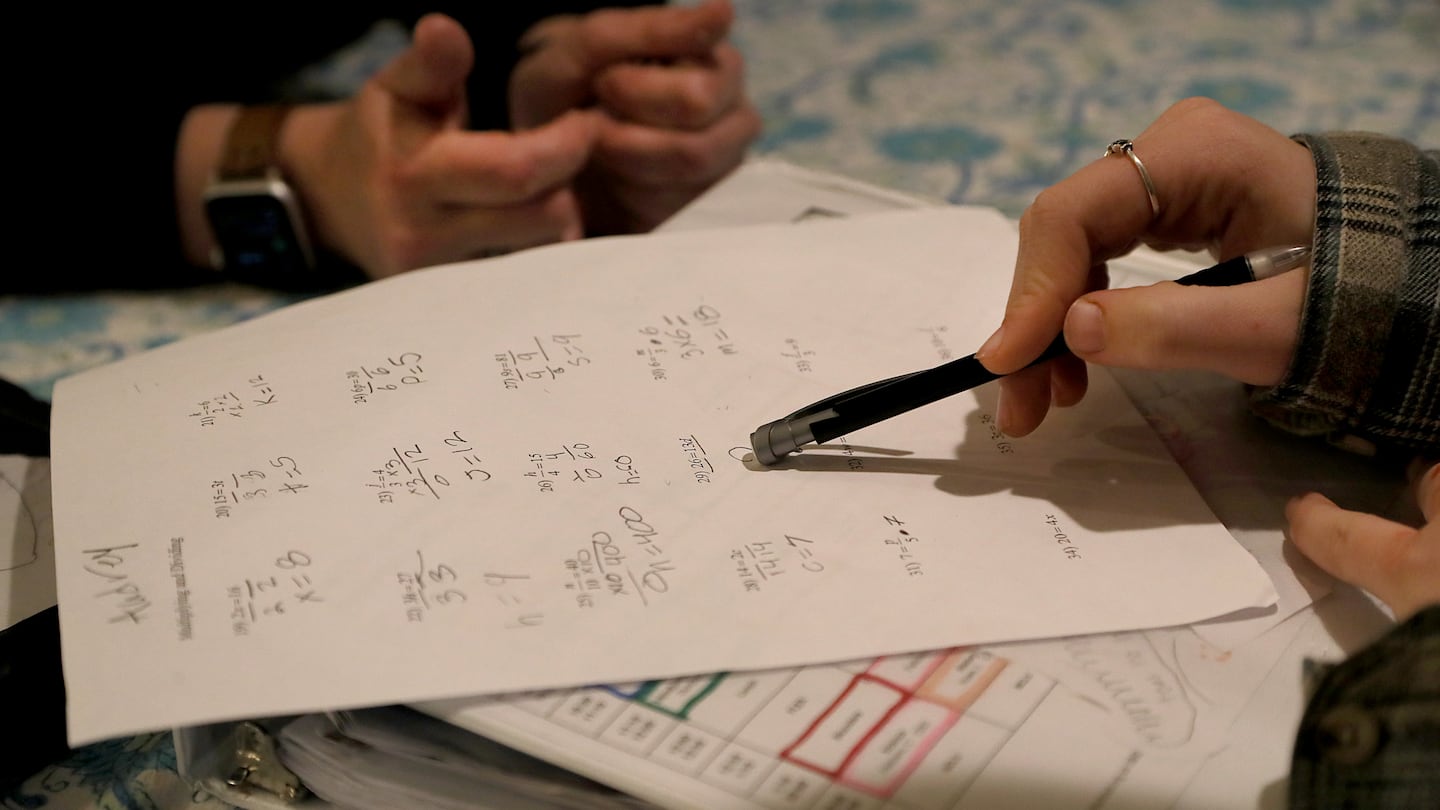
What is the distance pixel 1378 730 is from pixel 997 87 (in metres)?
0.69

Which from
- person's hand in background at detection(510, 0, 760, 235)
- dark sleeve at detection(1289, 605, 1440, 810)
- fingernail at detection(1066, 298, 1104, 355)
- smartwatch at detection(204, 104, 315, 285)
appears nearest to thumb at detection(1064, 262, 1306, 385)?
fingernail at detection(1066, 298, 1104, 355)

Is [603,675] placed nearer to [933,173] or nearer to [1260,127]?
[1260,127]

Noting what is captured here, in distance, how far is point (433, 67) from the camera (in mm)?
633

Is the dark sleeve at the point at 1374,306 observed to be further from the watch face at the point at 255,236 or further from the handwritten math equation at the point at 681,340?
the watch face at the point at 255,236

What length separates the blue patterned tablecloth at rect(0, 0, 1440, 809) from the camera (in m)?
0.66

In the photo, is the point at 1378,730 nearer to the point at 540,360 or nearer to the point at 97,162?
the point at 540,360

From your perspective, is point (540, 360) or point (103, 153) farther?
point (103, 153)

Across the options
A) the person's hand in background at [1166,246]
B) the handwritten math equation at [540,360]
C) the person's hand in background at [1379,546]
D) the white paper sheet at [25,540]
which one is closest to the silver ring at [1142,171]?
the person's hand in background at [1166,246]

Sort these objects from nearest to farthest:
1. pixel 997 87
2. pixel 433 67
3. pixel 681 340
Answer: pixel 681 340 → pixel 433 67 → pixel 997 87

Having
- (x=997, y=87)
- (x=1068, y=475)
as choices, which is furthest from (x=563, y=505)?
(x=997, y=87)

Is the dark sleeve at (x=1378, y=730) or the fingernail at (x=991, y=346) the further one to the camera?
the fingernail at (x=991, y=346)

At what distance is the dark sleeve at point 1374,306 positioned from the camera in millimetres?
373

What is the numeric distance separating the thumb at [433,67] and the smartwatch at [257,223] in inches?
4.1

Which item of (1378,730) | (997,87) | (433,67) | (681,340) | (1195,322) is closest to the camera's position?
→ (1378,730)
